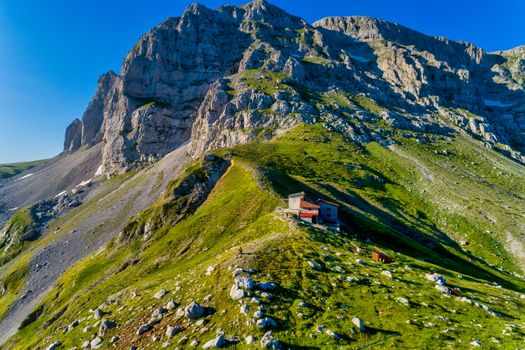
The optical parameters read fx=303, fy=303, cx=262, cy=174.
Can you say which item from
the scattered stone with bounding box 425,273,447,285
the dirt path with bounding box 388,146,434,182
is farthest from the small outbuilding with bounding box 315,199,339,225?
the dirt path with bounding box 388,146,434,182

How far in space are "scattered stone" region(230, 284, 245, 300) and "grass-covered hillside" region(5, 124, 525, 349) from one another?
0.11m

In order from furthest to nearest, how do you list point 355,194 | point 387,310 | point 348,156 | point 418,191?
point 348,156 < point 418,191 < point 355,194 < point 387,310

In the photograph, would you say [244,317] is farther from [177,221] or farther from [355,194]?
[355,194]

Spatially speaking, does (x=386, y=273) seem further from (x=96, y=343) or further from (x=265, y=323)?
(x=96, y=343)

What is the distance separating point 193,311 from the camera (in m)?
23.1

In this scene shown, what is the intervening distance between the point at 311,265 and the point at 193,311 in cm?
Answer: 1218

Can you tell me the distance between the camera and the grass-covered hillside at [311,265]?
2098 centimetres

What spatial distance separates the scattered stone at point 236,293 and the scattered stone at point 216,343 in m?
4.15

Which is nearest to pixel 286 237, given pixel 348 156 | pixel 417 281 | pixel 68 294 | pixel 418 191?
pixel 417 281

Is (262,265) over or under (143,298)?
over

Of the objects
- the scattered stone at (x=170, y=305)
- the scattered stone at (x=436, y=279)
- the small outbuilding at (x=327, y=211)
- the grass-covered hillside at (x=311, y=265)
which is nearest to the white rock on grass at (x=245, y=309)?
the grass-covered hillside at (x=311, y=265)

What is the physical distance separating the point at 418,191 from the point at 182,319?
108774 millimetres

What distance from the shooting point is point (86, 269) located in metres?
77.0

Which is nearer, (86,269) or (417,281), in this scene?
(417,281)
